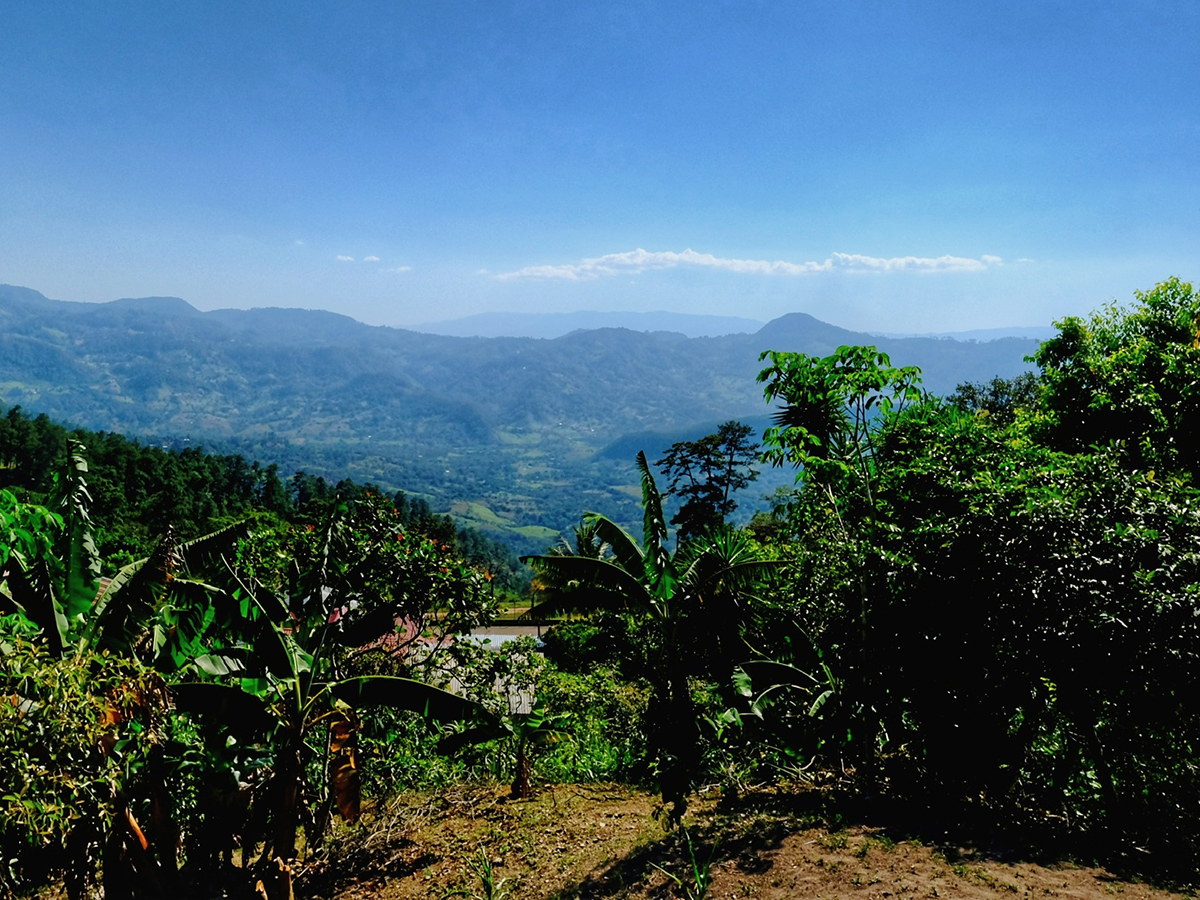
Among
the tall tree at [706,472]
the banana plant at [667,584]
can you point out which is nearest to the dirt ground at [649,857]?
the banana plant at [667,584]

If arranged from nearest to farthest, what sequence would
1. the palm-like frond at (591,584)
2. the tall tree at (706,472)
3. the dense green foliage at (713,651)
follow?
the dense green foliage at (713,651)
the palm-like frond at (591,584)
the tall tree at (706,472)

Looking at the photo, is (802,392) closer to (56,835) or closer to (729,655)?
(729,655)

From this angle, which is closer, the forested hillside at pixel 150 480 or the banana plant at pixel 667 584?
the banana plant at pixel 667 584

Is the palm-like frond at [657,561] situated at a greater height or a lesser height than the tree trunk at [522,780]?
greater

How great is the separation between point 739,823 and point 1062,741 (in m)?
4.07

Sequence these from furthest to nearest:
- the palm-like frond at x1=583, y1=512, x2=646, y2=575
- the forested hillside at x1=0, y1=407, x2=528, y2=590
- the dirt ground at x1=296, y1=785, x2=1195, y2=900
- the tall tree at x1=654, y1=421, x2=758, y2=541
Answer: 1. the forested hillside at x1=0, y1=407, x2=528, y2=590
2. the tall tree at x1=654, y1=421, x2=758, y2=541
3. the palm-like frond at x1=583, y1=512, x2=646, y2=575
4. the dirt ground at x1=296, y1=785, x2=1195, y2=900

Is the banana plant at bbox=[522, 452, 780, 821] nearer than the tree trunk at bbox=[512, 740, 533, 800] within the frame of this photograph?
Yes

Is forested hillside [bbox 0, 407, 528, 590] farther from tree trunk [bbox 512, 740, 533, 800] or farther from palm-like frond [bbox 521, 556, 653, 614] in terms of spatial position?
palm-like frond [bbox 521, 556, 653, 614]

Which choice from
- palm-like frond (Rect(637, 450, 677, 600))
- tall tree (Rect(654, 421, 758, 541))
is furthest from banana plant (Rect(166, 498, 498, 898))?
tall tree (Rect(654, 421, 758, 541))

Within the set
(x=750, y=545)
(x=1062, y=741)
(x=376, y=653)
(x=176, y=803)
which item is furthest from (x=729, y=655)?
(x=176, y=803)

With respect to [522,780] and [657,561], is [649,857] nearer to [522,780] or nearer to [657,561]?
[522,780]

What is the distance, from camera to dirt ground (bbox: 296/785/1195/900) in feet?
21.9

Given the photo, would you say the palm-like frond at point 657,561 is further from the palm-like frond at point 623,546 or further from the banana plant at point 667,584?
the palm-like frond at point 623,546

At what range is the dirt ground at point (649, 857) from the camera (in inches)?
263
